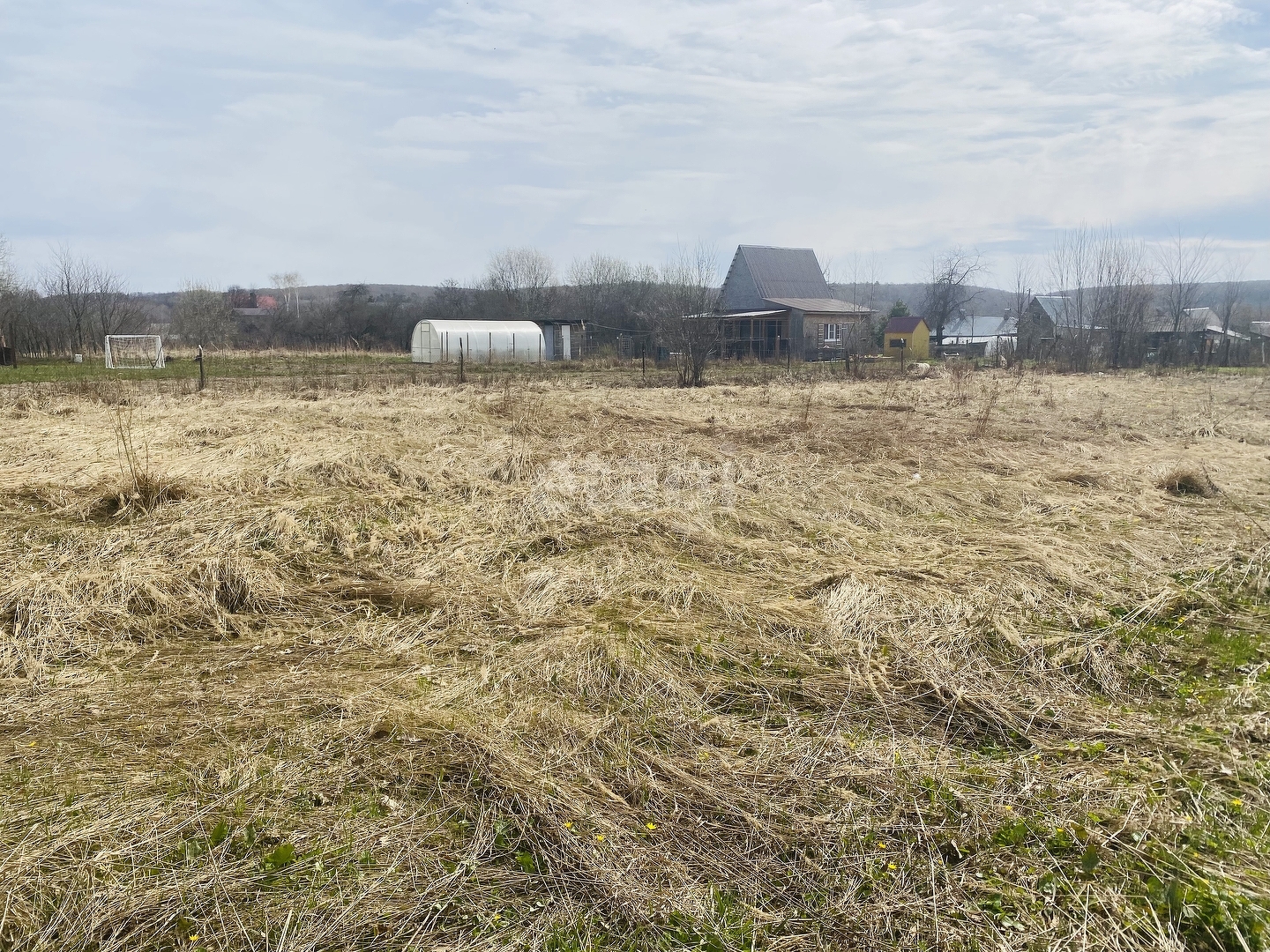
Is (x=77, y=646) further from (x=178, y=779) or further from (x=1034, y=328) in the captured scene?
(x=1034, y=328)

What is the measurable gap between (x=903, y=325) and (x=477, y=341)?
25726 millimetres

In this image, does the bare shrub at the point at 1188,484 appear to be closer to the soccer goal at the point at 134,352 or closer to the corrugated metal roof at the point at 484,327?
Result: the corrugated metal roof at the point at 484,327

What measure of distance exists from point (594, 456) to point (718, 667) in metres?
5.00

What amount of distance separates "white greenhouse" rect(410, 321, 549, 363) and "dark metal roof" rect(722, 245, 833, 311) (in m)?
14.3

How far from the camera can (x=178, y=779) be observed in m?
3.03

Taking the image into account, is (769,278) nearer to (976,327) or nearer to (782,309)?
(782,309)

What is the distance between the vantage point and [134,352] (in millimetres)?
29766

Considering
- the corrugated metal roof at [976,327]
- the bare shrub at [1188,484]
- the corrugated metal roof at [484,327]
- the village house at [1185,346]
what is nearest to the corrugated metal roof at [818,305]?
the village house at [1185,346]

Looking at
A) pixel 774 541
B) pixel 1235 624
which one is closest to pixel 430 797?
pixel 774 541

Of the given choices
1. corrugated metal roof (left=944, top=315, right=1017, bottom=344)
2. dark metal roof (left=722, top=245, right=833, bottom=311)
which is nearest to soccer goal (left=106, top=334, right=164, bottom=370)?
dark metal roof (left=722, top=245, right=833, bottom=311)

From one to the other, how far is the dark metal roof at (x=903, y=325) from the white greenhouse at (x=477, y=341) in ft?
71.7

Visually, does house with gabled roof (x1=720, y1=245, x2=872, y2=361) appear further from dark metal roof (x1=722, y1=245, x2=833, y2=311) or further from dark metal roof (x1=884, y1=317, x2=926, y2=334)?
dark metal roof (x1=884, y1=317, x2=926, y2=334)

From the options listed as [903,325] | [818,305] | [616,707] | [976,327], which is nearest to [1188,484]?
[616,707]

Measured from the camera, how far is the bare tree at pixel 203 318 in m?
45.2
